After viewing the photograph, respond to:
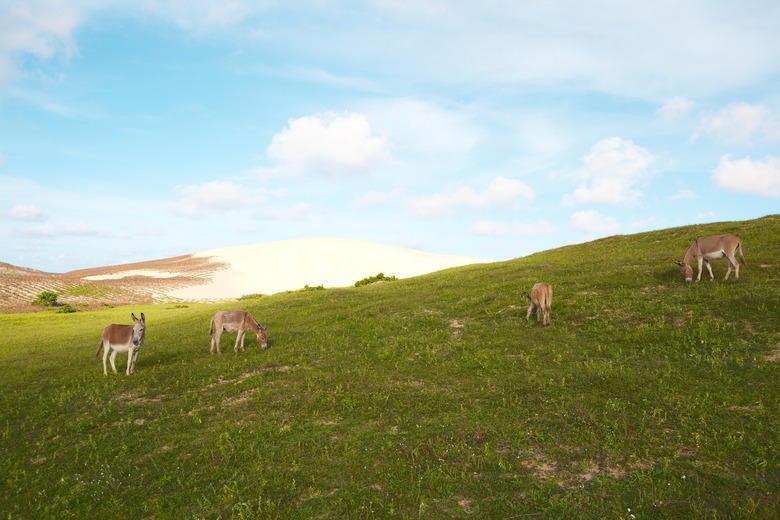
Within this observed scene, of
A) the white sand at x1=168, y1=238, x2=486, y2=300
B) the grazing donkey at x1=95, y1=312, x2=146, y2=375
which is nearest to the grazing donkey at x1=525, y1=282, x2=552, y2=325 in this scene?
the grazing donkey at x1=95, y1=312, x2=146, y2=375

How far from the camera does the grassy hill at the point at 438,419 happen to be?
10.2m

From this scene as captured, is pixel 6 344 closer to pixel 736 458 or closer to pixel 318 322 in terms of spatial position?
pixel 318 322

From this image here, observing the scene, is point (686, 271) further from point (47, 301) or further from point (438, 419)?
point (47, 301)

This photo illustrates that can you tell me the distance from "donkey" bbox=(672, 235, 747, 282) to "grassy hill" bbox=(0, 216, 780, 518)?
3.14ft

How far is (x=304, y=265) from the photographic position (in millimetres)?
108125

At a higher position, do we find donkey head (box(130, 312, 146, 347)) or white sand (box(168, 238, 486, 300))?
white sand (box(168, 238, 486, 300))

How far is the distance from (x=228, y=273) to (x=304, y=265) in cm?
1785

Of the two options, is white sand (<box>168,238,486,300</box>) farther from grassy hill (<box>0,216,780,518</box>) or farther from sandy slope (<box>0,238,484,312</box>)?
grassy hill (<box>0,216,780,518</box>)

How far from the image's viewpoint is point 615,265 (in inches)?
1293

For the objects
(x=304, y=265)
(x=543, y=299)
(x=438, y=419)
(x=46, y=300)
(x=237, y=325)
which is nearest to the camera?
(x=438, y=419)

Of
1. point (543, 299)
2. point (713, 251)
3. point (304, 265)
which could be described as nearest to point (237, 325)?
point (543, 299)

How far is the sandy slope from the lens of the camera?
65.8 m

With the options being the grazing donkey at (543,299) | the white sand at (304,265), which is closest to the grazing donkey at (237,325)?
the grazing donkey at (543,299)

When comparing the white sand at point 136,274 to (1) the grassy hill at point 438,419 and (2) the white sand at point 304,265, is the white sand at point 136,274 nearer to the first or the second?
(2) the white sand at point 304,265
